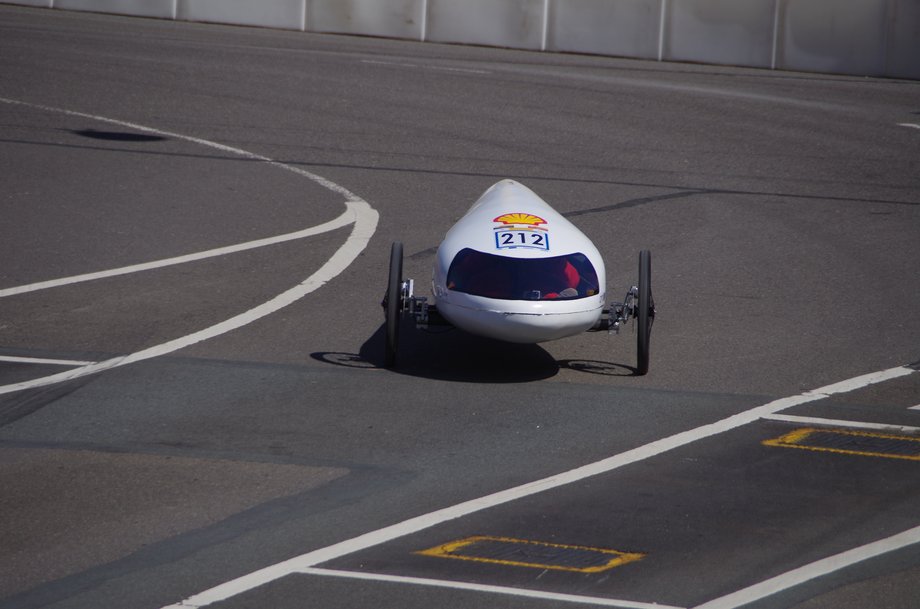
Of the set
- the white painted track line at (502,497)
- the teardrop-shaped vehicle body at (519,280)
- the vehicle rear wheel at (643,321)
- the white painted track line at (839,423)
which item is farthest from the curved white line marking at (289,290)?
the white painted track line at (839,423)

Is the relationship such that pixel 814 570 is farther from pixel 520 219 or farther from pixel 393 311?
pixel 520 219

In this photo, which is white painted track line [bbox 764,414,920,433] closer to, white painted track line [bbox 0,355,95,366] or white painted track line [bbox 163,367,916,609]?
white painted track line [bbox 163,367,916,609]

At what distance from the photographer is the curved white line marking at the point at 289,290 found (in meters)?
10.0

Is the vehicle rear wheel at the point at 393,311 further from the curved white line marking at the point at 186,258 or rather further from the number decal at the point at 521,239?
the curved white line marking at the point at 186,258

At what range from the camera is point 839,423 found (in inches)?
366

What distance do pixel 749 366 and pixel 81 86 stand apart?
16.2 m

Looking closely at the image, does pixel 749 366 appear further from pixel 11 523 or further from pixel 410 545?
pixel 11 523

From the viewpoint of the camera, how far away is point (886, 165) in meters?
20.1

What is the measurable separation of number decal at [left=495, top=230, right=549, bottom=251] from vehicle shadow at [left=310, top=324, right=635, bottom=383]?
3.23 ft

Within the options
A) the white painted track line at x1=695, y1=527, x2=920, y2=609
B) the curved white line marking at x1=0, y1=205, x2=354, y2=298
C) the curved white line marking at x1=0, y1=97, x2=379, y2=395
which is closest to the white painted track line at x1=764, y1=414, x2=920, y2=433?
the white painted track line at x1=695, y1=527, x2=920, y2=609

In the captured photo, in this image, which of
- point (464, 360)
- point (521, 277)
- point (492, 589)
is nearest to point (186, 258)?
point (464, 360)

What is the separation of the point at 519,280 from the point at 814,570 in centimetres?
358

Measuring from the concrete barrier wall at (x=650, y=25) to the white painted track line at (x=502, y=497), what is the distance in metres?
20.9

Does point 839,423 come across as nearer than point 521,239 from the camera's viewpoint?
Yes
